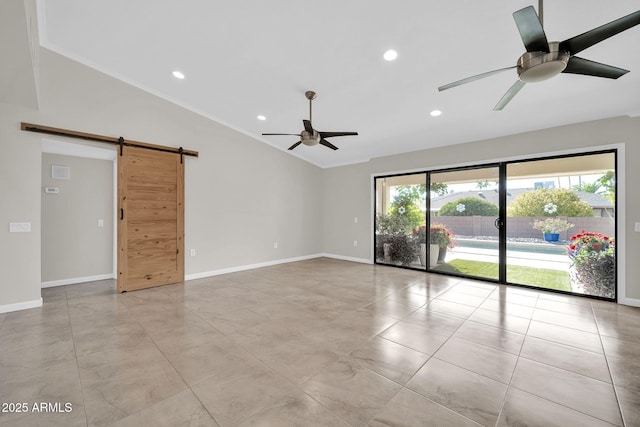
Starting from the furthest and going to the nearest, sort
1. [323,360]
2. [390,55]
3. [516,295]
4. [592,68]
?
[516,295]
[390,55]
[323,360]
[592,68]

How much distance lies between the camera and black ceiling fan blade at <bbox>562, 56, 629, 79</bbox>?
80.5 inches

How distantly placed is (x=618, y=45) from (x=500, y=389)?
348 centimetres

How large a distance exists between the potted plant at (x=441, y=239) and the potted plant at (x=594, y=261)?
1828 mm

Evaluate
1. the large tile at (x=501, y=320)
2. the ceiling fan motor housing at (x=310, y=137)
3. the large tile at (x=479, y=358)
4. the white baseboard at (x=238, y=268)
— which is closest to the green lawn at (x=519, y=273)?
the large tile at (x=501, y=320)

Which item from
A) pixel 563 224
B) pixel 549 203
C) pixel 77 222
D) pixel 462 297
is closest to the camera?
pixel 462 297

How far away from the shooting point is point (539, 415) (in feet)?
5.42

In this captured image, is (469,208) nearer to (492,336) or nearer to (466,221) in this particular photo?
(466,221)

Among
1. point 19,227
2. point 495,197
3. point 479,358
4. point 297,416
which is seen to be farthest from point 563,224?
point 19,227

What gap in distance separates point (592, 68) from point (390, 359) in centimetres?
296

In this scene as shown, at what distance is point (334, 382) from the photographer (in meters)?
1.96

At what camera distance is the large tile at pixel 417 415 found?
1567mm

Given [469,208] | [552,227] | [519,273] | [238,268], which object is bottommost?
[238,268]

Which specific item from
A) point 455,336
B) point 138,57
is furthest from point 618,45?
point 138,57

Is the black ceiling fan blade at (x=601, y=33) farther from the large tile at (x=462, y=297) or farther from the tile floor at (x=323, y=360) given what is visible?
the large tile at (x=462, y=297)
